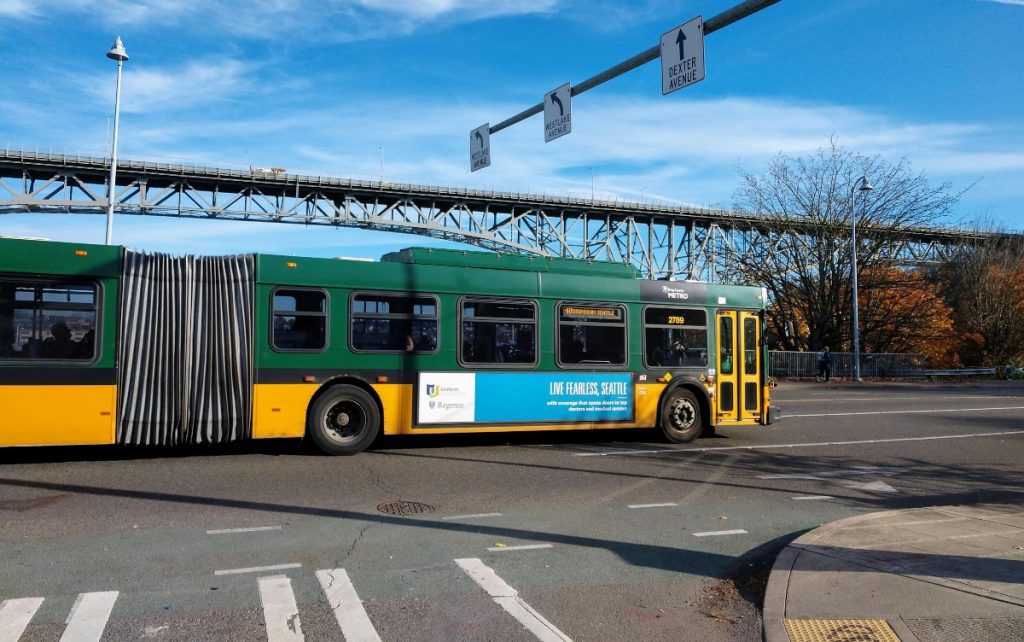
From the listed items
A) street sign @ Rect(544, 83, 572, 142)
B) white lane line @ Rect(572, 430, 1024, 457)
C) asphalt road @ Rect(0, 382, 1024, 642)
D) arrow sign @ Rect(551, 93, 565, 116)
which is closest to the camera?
asphalt road @ Rect(0, 382, 1024, 642)

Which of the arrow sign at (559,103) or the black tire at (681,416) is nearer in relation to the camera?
the arrow sign at (559,103)

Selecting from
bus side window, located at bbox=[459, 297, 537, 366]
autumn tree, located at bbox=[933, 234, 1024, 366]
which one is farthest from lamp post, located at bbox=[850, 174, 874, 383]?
bus side window, located at bbox=[459, 297, 537, 366]

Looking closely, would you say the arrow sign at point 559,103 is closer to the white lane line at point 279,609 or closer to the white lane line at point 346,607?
the white lane line at point 346,607

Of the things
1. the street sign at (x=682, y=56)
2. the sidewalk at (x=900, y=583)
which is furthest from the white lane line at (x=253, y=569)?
the street sign at (x=682, y=56)

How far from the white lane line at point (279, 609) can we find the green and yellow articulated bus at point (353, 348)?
5.51 m

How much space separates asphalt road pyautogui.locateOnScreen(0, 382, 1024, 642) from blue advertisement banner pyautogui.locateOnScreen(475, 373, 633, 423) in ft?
1.89

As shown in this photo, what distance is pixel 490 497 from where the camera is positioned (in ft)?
28.3

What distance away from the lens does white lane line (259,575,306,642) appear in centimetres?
452

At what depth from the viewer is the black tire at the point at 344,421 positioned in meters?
11.0

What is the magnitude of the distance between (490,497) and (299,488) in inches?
85.1

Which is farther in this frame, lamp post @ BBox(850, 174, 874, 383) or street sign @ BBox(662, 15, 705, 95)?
lamp post @ BBox(850, 174, 874, 383)

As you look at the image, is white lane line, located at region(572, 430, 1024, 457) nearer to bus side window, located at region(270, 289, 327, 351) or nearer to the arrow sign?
bus side window, located at region(270, 289, 327, 351)

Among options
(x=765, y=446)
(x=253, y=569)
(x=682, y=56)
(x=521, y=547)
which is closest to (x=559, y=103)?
(x=682, y=56)

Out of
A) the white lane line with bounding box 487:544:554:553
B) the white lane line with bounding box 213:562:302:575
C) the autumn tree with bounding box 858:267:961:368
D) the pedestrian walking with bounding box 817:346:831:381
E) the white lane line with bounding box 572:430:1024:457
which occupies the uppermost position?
the autumn tree with bounding box 858:267:961:368
